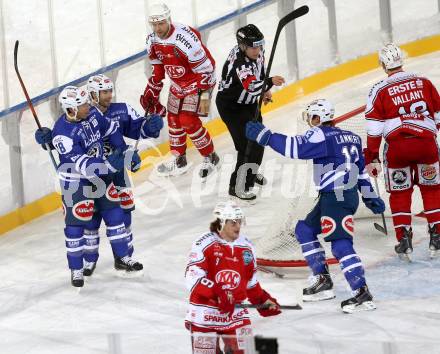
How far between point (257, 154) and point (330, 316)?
2.23 meters

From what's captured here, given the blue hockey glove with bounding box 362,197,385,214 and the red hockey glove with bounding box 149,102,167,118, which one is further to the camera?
the red hockey glove with bounding box 149,102,167,118

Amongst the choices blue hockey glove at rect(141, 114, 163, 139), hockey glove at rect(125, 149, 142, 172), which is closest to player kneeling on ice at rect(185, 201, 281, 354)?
hockey glove at rect(125, 149, 142, 172)

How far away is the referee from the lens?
8711 millimetres

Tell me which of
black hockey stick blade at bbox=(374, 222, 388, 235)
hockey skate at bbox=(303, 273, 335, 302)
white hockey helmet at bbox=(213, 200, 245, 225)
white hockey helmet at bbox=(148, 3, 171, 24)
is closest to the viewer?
white hockey helmet at bbox=(213, 200, 245, 225)

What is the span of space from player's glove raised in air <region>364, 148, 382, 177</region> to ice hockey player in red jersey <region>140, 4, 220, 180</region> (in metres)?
1.75

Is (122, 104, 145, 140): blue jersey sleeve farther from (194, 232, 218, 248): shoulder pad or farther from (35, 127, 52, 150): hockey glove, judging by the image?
(194, 232, 218, 248): shoulder pad

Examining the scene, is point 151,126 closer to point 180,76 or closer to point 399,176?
point 180,76

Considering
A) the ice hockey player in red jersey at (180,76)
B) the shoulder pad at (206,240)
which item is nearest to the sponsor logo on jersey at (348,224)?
the shoulder pad at (206,240)

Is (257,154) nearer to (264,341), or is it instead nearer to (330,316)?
(330,316)

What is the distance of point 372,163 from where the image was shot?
778 centimetres

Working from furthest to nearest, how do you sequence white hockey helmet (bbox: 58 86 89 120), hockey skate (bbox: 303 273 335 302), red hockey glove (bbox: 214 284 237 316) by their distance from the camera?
white hockey helmet (bbox: 58 86 89 120) → hockey skate (bbox: 303 273 335 302) → red hockey glove (bbox: 214 284 237 316)

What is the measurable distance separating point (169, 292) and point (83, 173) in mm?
822

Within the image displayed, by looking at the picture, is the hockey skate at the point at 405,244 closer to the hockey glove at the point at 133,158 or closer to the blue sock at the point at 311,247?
the blue sock at the point at 311,247

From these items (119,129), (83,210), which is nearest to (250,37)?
(119,129)
